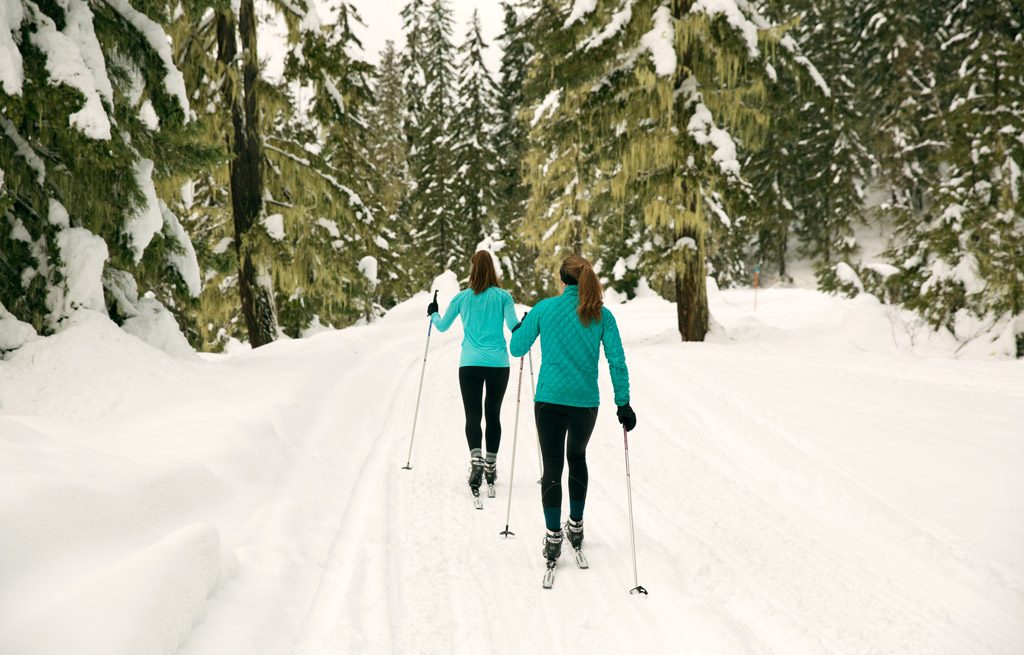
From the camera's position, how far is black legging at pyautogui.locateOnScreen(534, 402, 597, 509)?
4.39 metres

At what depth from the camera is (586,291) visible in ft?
14.2

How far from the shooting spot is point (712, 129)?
12000 millimetres

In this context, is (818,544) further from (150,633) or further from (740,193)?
(740,193)

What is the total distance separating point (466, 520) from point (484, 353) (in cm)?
159

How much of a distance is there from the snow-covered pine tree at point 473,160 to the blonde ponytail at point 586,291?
30.7 m

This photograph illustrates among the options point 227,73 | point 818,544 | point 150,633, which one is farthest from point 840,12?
point 150,633

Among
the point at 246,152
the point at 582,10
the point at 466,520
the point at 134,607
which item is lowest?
the point at 466,520

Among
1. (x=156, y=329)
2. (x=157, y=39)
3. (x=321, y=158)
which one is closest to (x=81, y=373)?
(x=156, y=329)

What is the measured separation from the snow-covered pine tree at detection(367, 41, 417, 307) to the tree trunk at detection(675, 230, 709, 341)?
9.85 meters

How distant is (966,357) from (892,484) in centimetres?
820

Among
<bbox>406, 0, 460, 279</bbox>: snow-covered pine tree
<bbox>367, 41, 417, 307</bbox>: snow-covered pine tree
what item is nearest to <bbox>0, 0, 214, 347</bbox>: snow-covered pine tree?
<bbox>367, 41, 417, 307</bbox>: snow-covered pine tree

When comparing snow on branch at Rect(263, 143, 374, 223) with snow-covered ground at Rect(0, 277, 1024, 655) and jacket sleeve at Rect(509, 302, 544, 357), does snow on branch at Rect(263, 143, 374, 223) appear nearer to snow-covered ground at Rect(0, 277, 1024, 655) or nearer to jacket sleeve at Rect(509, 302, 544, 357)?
snow-covered ground at Rect(0, 277, 1024, 655)

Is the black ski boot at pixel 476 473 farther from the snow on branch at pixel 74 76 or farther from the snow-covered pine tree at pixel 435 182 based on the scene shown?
the snow-covered pine tree at pixel 435 182

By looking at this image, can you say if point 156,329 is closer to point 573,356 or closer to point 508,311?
point 508,311
